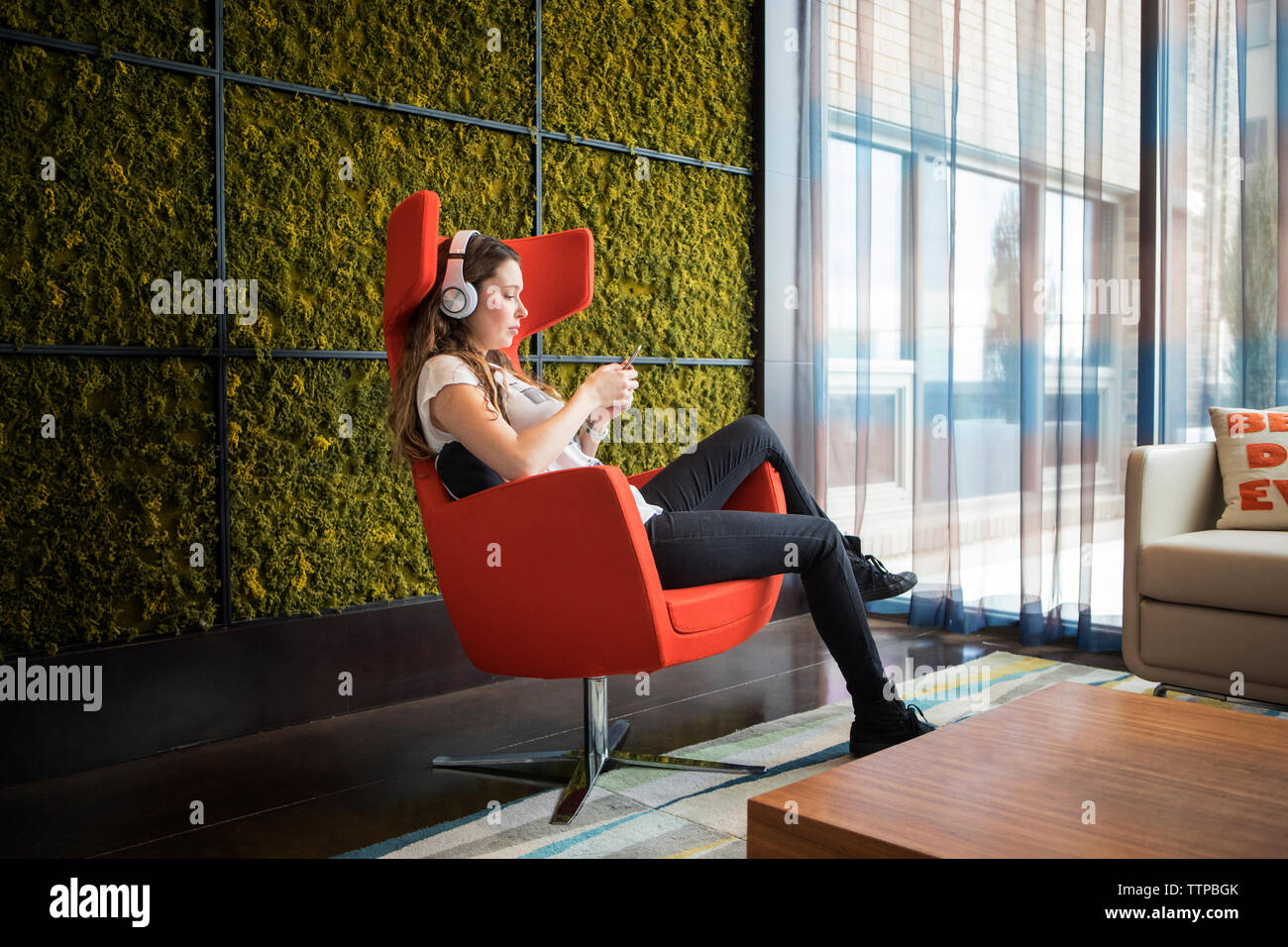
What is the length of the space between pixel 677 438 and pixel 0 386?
2.05 meters

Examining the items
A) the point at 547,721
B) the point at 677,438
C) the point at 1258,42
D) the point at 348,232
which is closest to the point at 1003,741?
the point at 547,721

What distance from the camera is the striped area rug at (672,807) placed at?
1.80 meters

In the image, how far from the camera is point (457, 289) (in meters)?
2.10

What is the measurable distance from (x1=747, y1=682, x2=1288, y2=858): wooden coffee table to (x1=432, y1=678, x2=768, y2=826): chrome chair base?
35.6 inches

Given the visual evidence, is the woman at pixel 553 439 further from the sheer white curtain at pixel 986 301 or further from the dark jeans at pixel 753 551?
the sheer white curtain at pixel 986 301

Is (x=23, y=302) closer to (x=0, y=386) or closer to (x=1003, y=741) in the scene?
(x=0, y=386)

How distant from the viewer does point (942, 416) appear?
11.8ft

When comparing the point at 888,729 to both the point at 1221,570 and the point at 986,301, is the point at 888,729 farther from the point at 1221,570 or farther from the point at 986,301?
the point at 986,301

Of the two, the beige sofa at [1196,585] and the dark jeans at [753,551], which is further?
the beige sofa at [1196,585]

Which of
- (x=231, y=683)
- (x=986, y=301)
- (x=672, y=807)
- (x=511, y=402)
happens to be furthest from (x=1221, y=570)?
(x=231, y=683)

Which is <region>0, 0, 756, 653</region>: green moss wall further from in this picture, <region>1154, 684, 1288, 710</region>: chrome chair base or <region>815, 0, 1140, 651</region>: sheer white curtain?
<region>1154, 684, 1288, 710</region>: chrome chair base

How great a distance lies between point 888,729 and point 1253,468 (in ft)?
4.35

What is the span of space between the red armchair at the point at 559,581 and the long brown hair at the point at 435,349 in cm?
4

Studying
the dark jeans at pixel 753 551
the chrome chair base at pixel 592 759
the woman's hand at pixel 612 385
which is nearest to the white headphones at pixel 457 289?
the woman's hand at pixel 612 385
